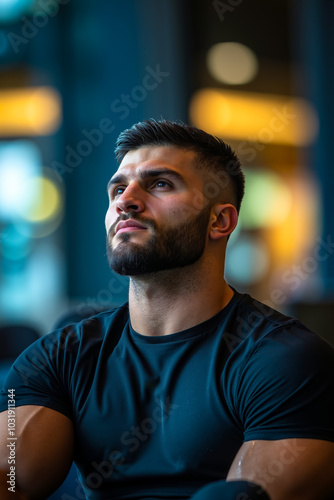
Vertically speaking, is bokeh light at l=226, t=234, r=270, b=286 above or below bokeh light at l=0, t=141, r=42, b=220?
below

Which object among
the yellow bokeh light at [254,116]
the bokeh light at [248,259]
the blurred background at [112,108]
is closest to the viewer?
the blurred background at [112,108]

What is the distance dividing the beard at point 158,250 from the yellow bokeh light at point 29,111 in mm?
4016

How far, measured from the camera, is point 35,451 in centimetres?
138

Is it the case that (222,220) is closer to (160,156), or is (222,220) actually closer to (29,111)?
(160,156)

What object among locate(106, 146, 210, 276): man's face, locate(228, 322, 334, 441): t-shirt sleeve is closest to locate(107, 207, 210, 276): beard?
locate(106, 146, 210, 276): man's face

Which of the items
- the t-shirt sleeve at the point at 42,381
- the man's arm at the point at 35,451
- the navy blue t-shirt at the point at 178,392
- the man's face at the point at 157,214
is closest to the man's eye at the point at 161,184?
the man's face at the point at 157,214

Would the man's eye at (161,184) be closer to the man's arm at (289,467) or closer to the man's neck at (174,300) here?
the man's neck at (174,300)

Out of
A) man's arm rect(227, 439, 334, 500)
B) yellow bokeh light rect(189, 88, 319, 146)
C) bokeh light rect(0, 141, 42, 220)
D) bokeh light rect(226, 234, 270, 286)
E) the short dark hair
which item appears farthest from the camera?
bokeh light rect(226, 234, 270, 286)

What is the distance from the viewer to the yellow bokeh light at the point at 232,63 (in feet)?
17.8

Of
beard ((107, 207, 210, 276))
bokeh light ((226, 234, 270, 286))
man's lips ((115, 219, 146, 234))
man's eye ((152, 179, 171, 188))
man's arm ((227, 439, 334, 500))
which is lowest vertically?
bokeh light ((226, 234, 270, 286))

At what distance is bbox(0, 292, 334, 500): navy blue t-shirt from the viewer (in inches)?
49.1

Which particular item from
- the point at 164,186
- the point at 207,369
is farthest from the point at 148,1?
the point at 207,369

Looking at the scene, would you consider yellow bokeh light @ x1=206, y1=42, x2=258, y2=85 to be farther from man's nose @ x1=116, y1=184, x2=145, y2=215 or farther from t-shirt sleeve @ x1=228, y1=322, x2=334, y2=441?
t-shirt sleeve @ x1=228, y1=322, x2=334, y2=441

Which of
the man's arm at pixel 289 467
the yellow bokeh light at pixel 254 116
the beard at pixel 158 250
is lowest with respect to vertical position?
the yellow bokeh light at pixel 254 116
